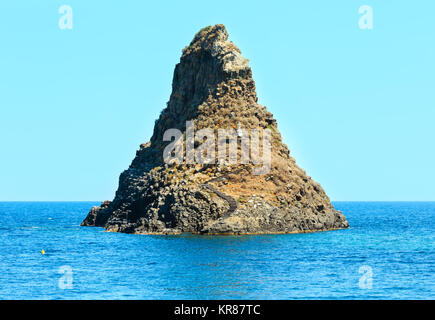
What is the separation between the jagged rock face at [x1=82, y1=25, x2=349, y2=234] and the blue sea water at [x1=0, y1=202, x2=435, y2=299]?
4.37 meters

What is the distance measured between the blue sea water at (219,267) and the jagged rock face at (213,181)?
437 centimetres

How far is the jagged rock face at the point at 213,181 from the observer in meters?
93.1

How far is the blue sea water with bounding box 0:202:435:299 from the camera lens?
167 ft

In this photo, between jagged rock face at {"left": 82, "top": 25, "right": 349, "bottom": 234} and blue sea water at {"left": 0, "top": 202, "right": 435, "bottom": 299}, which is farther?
jagged rock face at {"left": 82, "top": 25, "right": 349, "bottom": 234}

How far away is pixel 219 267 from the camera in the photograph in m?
62.8

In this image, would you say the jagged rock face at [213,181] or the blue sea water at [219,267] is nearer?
the blue sea water at [219,267]

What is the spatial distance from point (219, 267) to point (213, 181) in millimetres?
34950

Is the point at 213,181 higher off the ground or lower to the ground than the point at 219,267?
higher

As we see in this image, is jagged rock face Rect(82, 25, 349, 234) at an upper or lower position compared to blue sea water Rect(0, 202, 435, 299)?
upper

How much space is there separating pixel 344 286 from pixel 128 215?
60.4 metres

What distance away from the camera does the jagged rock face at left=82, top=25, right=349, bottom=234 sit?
305ft

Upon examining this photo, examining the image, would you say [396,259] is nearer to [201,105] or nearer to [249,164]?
[249,164]

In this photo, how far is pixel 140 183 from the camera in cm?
10894

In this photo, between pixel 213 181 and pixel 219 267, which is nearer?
pixel 219 267
